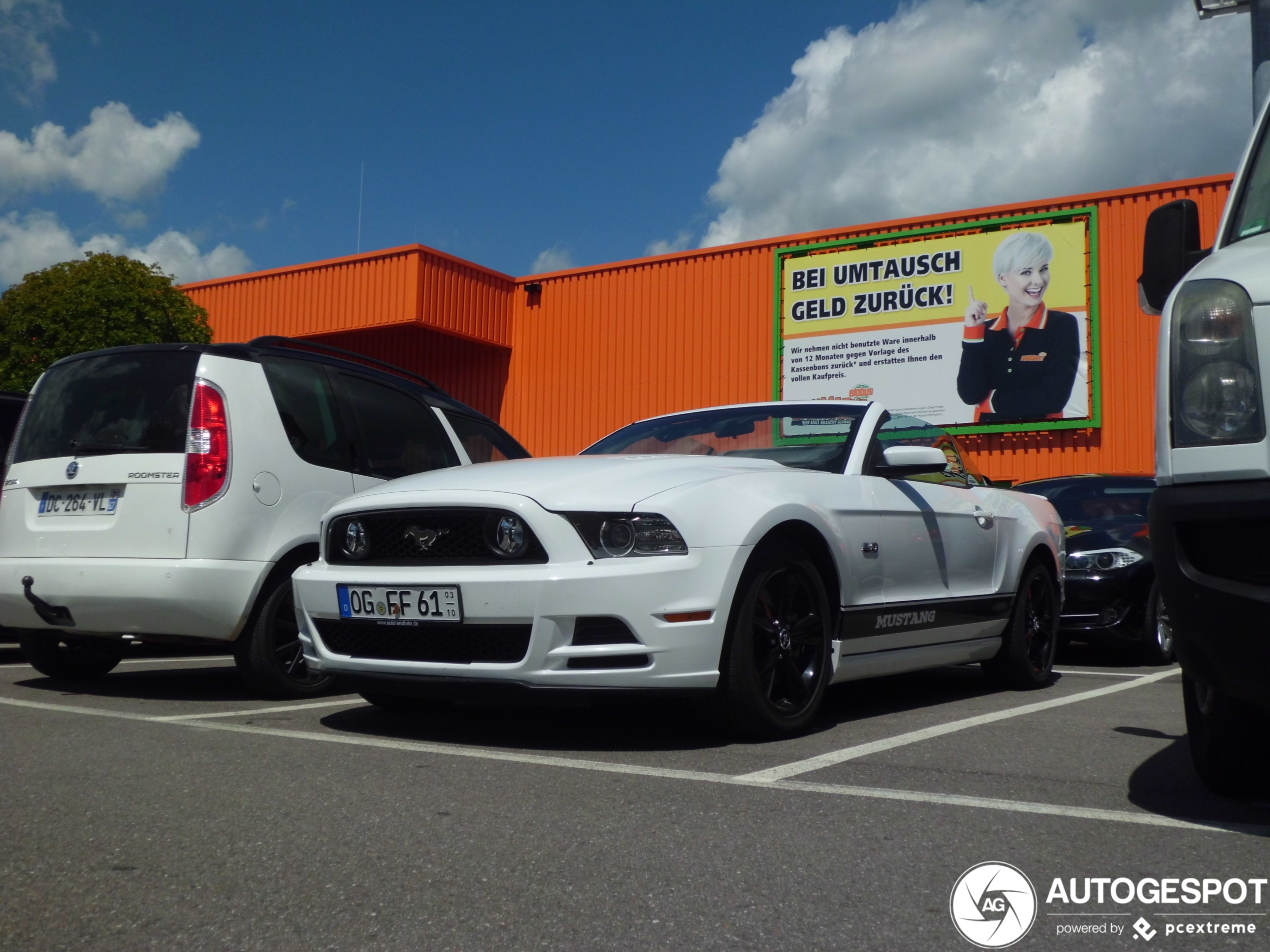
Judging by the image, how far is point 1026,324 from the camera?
58.5 ft

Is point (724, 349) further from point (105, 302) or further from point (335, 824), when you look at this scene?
point (335, 824)

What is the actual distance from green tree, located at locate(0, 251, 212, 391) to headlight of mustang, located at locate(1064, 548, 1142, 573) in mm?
15077

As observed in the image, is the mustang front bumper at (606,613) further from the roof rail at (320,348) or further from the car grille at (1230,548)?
the roof rail at (320,348)

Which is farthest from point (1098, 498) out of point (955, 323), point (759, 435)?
point (955, 323)

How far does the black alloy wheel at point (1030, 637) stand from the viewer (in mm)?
6180

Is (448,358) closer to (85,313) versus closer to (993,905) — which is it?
(85,313)

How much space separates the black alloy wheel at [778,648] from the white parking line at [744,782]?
48 centimetres

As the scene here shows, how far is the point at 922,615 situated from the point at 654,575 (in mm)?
1741

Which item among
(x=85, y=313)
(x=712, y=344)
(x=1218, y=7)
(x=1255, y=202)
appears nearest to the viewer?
(x=1255, y=202)

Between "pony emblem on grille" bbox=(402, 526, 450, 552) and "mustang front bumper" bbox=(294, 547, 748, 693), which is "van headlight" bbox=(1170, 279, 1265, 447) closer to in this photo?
"mustang front bumper" bbox=(294, 547, 748, 693)

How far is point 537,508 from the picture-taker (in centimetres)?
405

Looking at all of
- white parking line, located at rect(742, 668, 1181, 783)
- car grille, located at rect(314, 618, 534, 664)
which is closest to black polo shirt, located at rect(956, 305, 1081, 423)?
white parking line, located at rect(742, 668, 1181, 783)

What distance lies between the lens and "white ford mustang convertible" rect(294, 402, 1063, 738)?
3951 mm

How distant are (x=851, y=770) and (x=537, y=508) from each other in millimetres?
1290
